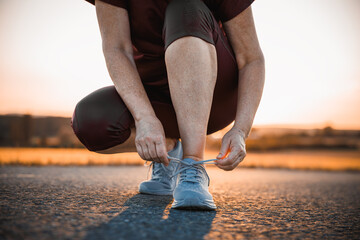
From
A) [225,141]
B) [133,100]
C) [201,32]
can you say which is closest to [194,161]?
[225,141]

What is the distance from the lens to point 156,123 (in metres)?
1.08

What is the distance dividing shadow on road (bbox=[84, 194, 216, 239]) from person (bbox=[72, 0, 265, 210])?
0.08m

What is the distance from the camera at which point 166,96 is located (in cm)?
151

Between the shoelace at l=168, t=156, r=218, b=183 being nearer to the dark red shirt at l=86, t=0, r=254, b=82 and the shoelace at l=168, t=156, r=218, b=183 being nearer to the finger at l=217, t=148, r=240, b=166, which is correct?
the finger at l=217, t=148, r=240, b=166

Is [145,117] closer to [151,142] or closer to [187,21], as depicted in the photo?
[151,142]

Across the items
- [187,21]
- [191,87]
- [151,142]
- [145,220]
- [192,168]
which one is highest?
[187,21]

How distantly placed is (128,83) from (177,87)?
23 cm

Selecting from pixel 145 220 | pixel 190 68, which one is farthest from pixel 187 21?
pixel 145 220

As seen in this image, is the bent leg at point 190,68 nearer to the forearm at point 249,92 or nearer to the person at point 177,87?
the person at point 177,87

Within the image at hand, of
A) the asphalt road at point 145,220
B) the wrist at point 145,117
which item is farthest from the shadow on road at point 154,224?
the wrist at point 145,117

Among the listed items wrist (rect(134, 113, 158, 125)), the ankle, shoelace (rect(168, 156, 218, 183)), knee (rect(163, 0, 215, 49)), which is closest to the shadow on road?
shoelace (rect(168, 156, 218, 183))

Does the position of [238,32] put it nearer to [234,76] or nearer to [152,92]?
[234,76]

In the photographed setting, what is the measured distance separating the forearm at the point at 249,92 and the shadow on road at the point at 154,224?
0.43m

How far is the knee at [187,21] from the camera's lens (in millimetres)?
1086
